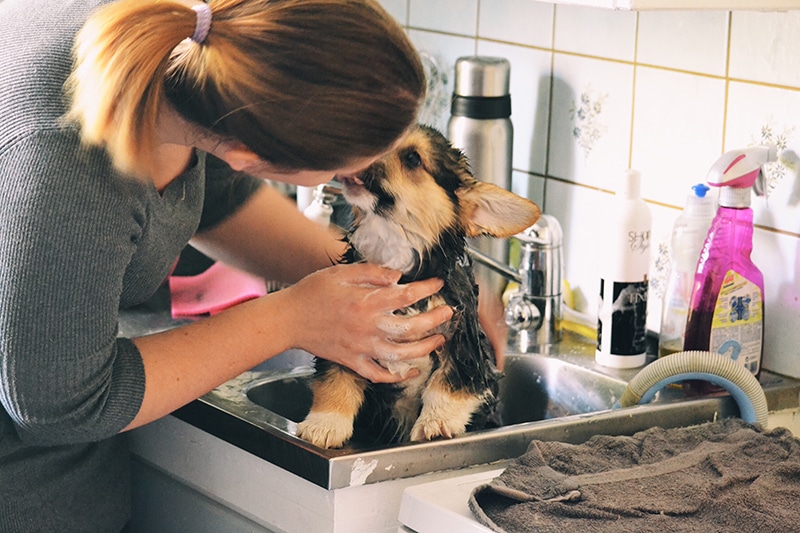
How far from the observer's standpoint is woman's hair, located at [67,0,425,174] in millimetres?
978

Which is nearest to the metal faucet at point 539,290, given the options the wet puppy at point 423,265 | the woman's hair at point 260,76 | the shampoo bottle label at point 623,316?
the shampoo bottle label at point 623,316

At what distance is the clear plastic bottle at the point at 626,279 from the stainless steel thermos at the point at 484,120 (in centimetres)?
25

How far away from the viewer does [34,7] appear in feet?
3.77

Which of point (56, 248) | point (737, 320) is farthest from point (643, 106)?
point (56, 248)

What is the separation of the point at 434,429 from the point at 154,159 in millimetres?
432

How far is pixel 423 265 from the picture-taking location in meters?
1.16

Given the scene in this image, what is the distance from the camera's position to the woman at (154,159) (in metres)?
0.98

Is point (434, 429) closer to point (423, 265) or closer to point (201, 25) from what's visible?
point (423, 265)

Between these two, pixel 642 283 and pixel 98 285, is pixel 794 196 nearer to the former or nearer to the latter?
pixel 642 283

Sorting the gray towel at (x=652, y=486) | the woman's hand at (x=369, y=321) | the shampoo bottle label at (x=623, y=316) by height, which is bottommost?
the gray towel at (x=652, y=486)

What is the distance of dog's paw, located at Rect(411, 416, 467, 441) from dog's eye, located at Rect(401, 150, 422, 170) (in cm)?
28

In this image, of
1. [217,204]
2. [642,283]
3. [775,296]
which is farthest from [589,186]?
[217,204]

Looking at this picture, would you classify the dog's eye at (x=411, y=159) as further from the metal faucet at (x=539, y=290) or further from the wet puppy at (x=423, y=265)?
the metal faucet at (x=539, y=290)

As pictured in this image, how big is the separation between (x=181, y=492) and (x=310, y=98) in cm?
64
